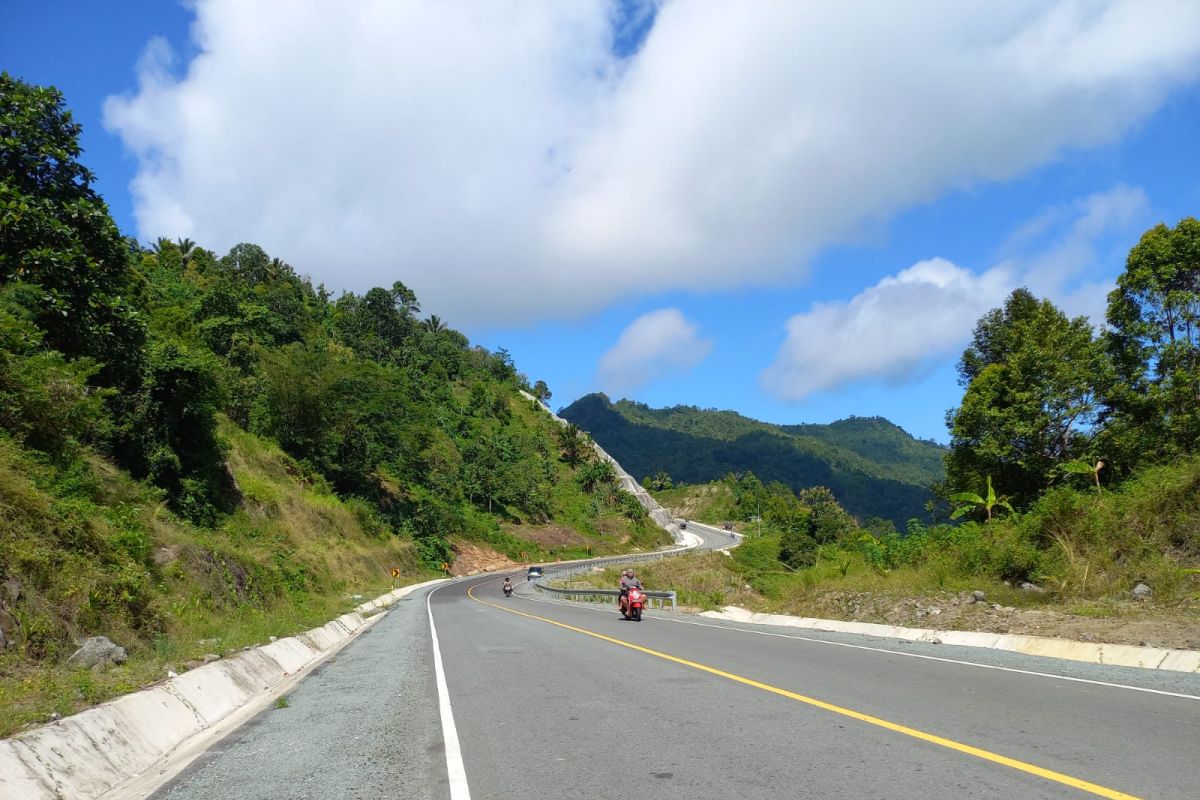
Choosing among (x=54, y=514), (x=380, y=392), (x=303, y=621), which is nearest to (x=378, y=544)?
(x=380, y=392)

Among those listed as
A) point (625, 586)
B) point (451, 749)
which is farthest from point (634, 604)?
point (451, 749)

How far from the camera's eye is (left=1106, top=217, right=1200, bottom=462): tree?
23078 mm

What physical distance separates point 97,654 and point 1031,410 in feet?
100

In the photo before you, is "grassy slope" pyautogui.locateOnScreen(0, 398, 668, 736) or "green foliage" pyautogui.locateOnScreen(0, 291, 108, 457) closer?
"grassy slope" pyautogui.locateOnScreen(0, 398, 668, 736)

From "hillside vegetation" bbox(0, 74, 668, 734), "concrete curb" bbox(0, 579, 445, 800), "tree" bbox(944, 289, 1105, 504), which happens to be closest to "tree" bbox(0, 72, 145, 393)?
"hillside vegetation" bbox(0, 74, 668, 734)

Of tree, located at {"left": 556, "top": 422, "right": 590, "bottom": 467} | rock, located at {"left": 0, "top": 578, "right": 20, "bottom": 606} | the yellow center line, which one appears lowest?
the yellow center line

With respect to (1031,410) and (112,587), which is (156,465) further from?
(1031,410)

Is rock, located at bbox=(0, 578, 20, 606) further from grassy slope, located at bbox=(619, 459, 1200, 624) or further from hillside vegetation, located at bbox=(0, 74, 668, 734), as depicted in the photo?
grassy slope, located at bbox=(619, 459, 1200, 624)

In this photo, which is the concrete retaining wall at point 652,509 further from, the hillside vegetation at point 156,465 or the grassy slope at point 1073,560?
the grassy slope at point 1073,560

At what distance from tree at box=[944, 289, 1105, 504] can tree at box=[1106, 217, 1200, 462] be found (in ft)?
3.30

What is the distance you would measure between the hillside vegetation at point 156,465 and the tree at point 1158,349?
28557 millimetres

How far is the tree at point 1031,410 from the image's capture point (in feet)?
86.3

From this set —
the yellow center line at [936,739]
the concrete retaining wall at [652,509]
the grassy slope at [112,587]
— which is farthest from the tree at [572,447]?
the yellow center line at [936,739]

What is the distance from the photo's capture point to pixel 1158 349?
2412 cm
